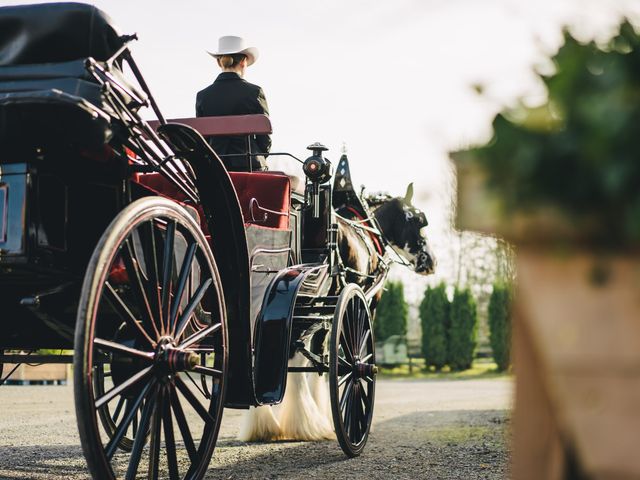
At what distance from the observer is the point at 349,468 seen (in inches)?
184

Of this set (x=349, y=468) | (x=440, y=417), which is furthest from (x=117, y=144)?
(x=440, y=417)

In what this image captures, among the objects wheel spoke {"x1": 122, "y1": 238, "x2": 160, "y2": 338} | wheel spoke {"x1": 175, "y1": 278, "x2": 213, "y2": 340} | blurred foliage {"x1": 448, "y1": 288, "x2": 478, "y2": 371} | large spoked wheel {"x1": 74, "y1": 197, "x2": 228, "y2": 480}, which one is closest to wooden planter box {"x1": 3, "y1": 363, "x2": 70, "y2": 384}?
blurred foliage {"x1": 448, "y1": 288, "x2": 478, "y2": 371}

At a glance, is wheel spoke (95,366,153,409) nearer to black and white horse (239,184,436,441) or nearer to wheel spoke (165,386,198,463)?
wheel spoke (165,386,198,463)

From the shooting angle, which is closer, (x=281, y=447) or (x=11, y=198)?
(x=11, y=198)

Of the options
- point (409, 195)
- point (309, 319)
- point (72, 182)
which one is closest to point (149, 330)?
point (72, 182)

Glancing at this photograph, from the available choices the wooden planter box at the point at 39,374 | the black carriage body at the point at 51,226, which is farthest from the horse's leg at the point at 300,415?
the wooden planter box at the point at 39,374

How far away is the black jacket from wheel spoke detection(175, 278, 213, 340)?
205 cm

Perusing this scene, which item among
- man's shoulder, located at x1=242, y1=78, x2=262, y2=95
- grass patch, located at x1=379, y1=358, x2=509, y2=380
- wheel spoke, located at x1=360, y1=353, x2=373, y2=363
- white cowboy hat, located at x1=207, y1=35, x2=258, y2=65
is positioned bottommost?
grass patch, located at x1=379, y1=358, x2=509, y2=380

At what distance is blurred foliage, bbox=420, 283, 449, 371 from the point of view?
21266 mm

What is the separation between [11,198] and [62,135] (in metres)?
0.27

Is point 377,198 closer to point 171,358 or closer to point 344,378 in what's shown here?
point 344,378

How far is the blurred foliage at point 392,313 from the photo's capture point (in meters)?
21.5

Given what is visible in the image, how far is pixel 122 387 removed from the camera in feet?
8.98

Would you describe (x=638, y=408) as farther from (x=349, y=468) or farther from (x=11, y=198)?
(x=349, y=468)
